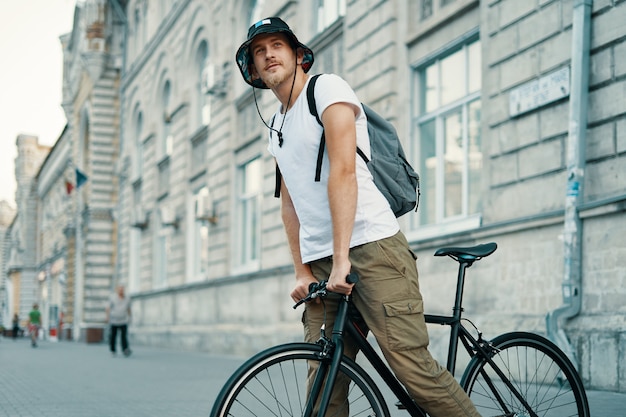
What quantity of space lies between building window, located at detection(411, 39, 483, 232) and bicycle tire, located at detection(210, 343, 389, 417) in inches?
278

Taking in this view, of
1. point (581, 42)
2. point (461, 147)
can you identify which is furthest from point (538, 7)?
point (461, 147)

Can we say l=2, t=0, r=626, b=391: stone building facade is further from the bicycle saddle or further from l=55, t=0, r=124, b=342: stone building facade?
l=55, t=0, r=124, b=342: stone building facade

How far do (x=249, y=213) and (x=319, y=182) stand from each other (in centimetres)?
1487

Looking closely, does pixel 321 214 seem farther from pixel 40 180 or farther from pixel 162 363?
pixel 40 180

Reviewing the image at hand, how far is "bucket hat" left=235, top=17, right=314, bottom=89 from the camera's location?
3.42 metres

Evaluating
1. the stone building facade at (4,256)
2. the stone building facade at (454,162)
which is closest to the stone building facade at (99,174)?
the stone building facade at (454,162)

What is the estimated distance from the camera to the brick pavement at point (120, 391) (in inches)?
279

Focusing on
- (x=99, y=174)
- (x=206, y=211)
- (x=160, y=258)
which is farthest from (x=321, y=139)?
(x=99, y=174)

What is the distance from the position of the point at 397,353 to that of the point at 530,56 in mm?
6232

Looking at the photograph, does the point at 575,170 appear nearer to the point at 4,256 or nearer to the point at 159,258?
the point at 159,258

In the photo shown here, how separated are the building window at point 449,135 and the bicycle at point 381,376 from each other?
6369mm

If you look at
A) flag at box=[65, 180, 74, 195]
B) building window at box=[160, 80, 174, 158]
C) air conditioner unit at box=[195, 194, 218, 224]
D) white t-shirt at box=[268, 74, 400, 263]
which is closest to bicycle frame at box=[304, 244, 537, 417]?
white t-shirt at box=[268, 74, 400, 263]

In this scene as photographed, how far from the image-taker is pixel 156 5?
2683 cm

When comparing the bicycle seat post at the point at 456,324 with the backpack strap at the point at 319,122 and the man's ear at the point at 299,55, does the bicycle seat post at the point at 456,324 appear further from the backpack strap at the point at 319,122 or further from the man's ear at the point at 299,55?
the man's ear at the point at 299,55
